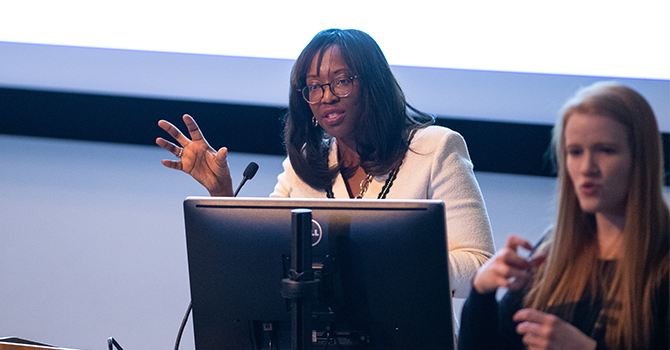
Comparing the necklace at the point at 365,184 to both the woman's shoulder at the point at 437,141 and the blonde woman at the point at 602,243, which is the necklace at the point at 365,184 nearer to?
the woman's shoulder at the point at 437,141

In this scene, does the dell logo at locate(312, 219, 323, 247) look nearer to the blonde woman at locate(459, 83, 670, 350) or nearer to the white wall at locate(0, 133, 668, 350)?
the blonde woman at locate(459, 83, 670, 350)

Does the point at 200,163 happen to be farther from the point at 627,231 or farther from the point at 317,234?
the point at 627,231

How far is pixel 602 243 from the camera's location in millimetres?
693

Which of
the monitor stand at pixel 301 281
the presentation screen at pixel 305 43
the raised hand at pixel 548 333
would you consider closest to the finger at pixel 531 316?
the raised hand at pixel 548 333

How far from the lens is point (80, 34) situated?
2.21m

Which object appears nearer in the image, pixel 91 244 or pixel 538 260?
pixel 538 260

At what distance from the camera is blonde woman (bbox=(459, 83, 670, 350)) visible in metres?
0.65

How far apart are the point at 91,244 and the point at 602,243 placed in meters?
2.26

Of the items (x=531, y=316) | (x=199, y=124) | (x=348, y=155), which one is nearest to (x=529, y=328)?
(x=531, y=316)

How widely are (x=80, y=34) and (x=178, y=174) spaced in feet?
2.10

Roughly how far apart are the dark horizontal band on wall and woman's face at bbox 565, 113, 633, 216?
1389 millimetres

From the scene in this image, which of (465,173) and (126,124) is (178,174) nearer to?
(126,124)

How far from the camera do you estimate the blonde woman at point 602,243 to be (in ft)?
2.12

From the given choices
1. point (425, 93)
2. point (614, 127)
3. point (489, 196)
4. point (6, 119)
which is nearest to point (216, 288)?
point (614, 127)
